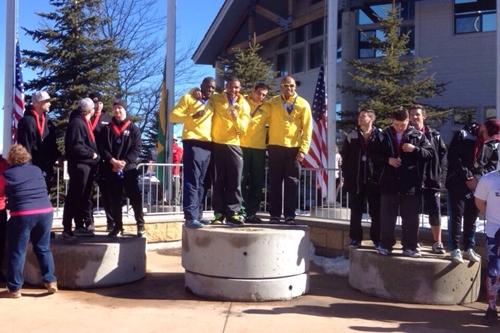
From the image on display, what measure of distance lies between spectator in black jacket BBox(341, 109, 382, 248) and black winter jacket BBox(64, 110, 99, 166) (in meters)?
3.18

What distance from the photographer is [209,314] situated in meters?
6.05

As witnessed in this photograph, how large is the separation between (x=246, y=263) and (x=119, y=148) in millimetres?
2328

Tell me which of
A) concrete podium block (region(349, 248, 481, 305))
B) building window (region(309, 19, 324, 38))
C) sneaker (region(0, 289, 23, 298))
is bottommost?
sneaker (region(0, 289, 23, 298))

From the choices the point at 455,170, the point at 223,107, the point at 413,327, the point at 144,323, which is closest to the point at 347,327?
the point at 413,327

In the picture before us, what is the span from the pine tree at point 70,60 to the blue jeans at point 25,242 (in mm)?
10352

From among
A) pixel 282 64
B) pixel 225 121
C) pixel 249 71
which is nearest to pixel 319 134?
pixel 225 121

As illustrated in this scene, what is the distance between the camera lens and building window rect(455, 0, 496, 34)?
16.6m

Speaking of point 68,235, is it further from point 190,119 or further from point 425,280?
point 425,280

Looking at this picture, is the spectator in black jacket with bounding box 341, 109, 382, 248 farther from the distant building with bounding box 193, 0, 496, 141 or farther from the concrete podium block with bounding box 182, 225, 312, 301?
the distant building with bounding box 193, 0, 496, 141

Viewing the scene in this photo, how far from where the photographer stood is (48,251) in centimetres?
677

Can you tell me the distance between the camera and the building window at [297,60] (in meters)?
22.0

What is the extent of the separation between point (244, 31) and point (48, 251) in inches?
760

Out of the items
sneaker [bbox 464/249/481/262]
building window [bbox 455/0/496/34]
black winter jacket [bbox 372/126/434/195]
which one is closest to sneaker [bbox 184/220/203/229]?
black winter jacket [bbox 372/126/434/195]

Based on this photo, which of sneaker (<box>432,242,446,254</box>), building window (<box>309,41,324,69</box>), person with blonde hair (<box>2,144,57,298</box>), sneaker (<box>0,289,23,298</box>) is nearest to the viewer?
person with blonde hair (<box>2,144,57,298</box>)
